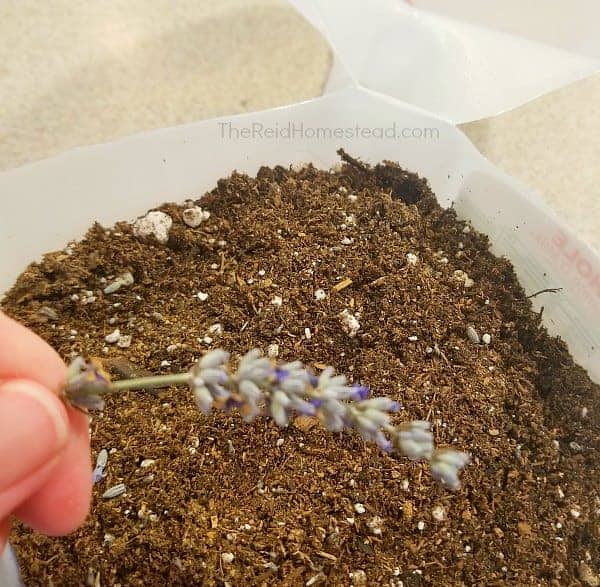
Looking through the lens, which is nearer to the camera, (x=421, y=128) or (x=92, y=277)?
(x=92, y=277)

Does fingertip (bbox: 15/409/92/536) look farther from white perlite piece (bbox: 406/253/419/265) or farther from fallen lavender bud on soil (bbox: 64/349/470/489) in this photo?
white perlite piece (bbox: 406/253/419/265)

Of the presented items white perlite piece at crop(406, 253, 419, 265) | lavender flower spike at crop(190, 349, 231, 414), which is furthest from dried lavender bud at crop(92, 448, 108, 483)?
white perlite piece at crop(406, 253, 419, 265)

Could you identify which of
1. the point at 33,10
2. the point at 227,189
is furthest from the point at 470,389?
the point at 33,10

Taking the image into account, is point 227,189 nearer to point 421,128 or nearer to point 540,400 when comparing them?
point 421,128

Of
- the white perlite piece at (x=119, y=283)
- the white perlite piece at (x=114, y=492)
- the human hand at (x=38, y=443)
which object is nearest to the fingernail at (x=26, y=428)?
the human hand at (x=38, y=443)

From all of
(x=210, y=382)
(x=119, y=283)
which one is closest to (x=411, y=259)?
(x=119, y=283)

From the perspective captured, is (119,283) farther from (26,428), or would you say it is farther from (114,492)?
(26,428)
